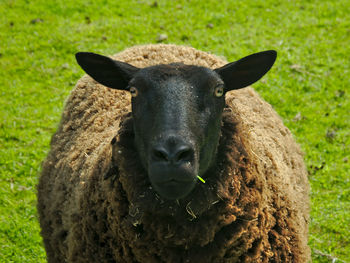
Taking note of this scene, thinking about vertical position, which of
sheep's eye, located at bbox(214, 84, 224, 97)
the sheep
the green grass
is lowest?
the green grass

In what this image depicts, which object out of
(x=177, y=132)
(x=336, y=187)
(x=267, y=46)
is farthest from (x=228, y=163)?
(x=267, y=46)

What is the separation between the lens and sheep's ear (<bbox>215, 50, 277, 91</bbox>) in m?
3.19

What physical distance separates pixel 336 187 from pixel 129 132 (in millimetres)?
3980

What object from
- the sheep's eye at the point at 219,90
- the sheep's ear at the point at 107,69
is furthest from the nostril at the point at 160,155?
the sheep's ear at the point at 107,69

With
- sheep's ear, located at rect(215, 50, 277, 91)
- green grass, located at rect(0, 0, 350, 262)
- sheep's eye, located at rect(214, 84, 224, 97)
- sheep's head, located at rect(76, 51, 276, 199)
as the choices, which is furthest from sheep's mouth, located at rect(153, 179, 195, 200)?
green grass, located at rect(0, 0, 350, 262)

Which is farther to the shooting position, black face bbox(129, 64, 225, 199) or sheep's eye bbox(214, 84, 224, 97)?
sheep's eye bbox(214, 84, 224, 97)

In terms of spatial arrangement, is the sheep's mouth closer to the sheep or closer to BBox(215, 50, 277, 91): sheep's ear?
the sheep

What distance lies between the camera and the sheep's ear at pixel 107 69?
3.22 meters

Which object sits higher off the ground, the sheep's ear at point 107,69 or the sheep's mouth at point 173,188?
the sheep's ear at point 107,69

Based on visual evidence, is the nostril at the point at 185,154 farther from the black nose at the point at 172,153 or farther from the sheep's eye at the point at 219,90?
the sheep's eye at the point at 219,90

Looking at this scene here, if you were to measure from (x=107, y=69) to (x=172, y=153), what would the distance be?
1.08m

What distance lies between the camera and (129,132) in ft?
10.3

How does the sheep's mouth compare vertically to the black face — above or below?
below

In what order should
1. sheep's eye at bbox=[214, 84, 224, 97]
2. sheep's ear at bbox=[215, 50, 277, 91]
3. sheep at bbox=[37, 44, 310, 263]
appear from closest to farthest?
sheep at bbox=[37, 44, 310, 263], sheep's eye at bbox=[214, 84, 224, 97], sheep's ear at bbox=[215, 50, 277, 91]
